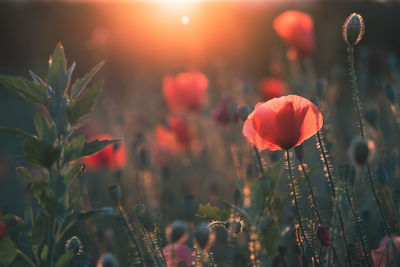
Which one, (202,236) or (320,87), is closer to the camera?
(202,236)

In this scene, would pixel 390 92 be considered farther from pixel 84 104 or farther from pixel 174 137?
pixel 174 137

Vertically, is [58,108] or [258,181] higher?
[58,108]

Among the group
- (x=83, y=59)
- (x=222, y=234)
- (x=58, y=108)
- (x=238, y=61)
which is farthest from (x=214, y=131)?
(x=83, y=59)

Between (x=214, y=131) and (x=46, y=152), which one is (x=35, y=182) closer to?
(x=46, y=152)

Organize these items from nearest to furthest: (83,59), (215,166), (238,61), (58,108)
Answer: (58,108) → (215,166) → (238,61) → (83,59)

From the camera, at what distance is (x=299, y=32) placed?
2.72 meters

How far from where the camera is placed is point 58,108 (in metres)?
1.03

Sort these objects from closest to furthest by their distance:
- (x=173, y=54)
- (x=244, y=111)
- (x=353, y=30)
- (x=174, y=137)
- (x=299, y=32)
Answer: (x=353, y=30) → (x=244, y=111) → (x=299, y=32) → (x=174, y=137) → (x=173, y=54)

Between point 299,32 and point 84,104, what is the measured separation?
201cm

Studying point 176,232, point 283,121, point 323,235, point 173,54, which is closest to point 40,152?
point 176,232

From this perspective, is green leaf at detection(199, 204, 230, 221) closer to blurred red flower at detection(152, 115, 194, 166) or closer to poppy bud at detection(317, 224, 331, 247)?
poppy bud at detection(317, 224, 331, 247)

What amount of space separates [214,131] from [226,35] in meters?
5.37

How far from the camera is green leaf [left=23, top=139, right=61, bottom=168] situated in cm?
93

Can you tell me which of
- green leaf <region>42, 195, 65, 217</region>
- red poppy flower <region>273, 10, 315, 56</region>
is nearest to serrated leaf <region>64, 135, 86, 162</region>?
green leaf <region>42, 195, 65, 217</region>
